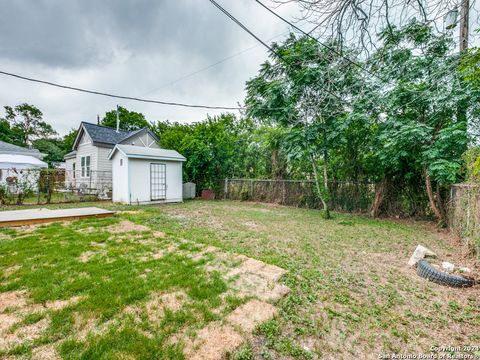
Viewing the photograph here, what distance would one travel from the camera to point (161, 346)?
164 cm

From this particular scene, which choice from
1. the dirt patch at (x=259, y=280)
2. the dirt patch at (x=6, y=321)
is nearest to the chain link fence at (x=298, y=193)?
the dirt patch at (x=259, y=280)

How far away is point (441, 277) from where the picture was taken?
290 centimetres

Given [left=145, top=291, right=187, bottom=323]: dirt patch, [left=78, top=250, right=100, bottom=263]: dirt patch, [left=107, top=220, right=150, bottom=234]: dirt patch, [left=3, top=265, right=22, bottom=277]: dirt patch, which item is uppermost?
[left=107, top=220, right=150, bottom=234]: dirt patch

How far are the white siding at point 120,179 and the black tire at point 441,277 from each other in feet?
33.6

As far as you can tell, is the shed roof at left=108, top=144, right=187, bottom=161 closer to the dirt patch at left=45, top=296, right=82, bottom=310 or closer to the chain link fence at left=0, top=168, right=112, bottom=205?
the chain link fence at left=0, top=168, right=112, bottom=205

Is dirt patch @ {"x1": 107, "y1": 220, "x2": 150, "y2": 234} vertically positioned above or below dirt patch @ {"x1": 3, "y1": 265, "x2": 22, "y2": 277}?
above

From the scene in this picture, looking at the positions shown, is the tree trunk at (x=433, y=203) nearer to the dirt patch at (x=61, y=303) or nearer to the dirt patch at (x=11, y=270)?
the dirt patch at (x=61, y=303)

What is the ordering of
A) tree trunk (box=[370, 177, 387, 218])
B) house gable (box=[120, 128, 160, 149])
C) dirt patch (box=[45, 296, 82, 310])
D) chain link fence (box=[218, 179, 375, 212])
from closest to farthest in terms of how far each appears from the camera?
dirt patch (box=[45, 296, 82, 310]) → tree trunk (box=[370, 177, 387, 218]) → chain link fence (box=[218, 179, 375, 212]) → house gable (box=[120, 128, 160, 149])

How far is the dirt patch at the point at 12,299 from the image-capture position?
2102 millimetres

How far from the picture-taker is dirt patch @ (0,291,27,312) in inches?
82.7

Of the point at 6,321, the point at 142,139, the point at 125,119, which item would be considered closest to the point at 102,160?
the point at 142,139

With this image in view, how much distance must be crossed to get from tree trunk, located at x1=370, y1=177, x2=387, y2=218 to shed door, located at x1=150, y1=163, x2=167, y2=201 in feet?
30.1

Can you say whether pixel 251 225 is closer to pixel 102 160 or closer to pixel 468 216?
pixel 468 216

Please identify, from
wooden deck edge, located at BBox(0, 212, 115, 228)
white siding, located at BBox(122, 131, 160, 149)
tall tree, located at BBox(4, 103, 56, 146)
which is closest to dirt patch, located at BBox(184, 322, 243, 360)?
wooden deck edge, located at BBox(0, 212, 115, 228)
